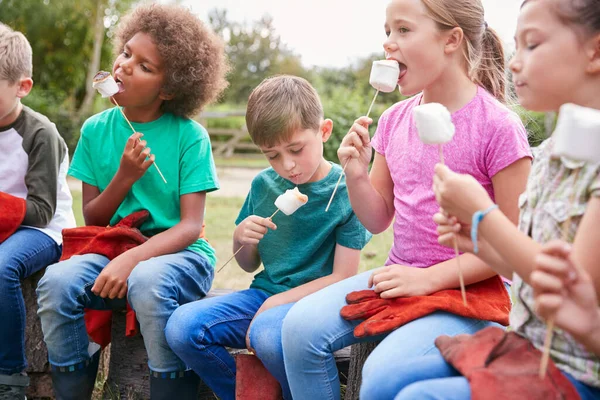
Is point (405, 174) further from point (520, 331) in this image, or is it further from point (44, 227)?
point (44, 227)

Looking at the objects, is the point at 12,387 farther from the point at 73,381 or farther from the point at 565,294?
the point at 565,294

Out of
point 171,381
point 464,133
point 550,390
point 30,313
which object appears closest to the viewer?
point 550,390

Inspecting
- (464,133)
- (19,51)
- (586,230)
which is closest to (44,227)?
(19,51)

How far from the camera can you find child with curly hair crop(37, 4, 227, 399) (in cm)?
265

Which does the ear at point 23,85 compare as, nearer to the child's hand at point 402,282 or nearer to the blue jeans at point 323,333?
the blue jeans at point 323,333

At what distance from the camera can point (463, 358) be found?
175cm

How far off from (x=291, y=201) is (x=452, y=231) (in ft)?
2.77

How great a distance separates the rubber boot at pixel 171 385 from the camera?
8.54ft

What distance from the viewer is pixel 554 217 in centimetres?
167

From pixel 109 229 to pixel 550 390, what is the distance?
1974 mm

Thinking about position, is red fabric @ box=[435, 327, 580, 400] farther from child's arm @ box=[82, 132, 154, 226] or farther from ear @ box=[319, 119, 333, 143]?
child's arm @ box=[82, 132, 154, 226]

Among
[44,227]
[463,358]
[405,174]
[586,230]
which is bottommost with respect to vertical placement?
[44,227]

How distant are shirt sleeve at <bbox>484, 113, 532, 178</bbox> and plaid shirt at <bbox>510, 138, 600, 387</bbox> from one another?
328 mm

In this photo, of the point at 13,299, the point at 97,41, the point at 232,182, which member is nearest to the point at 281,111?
the point at 13,299
